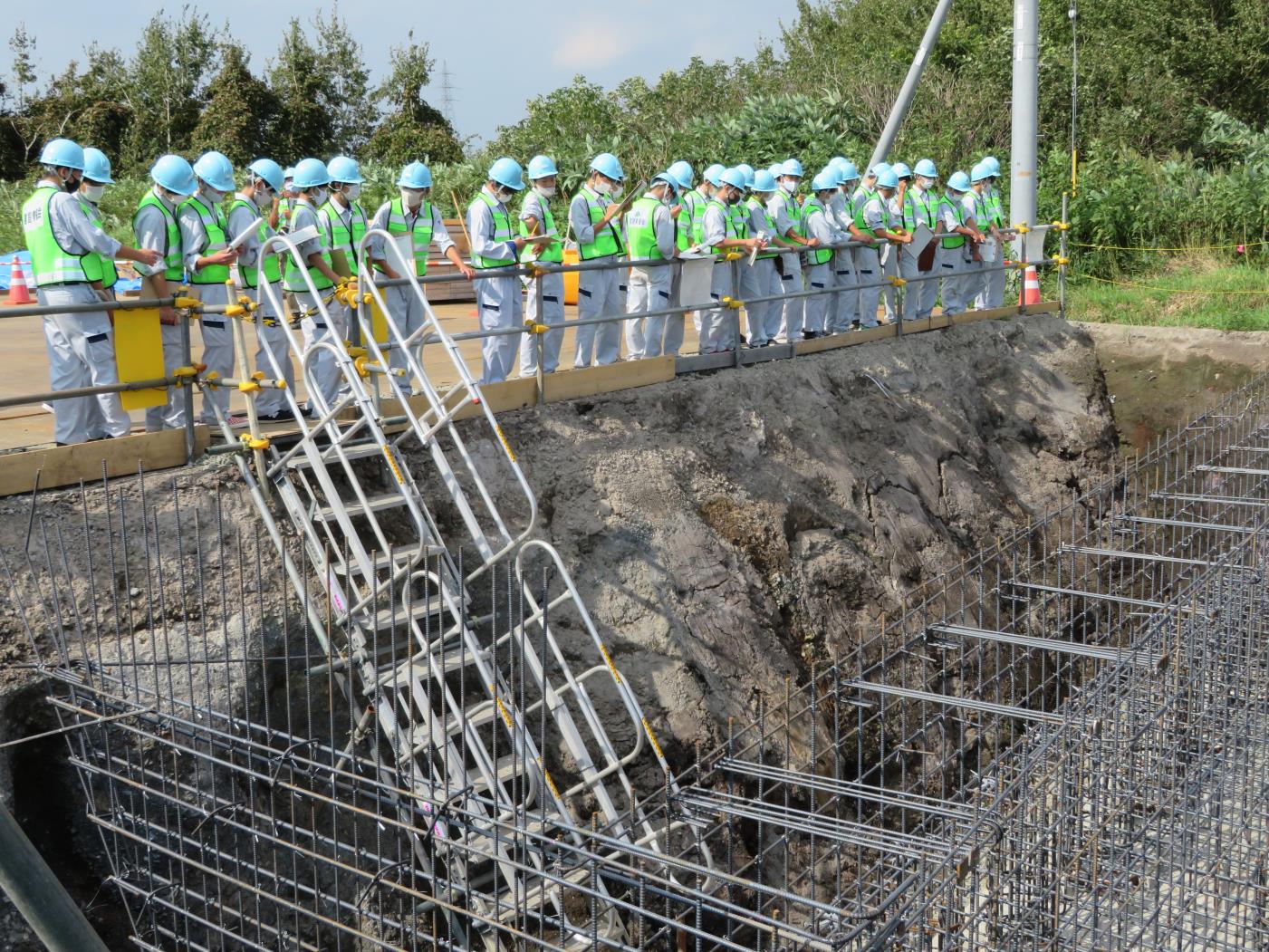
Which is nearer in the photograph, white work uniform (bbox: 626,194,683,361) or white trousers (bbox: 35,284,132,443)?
white trousers (bbox: 35,284,132,443)

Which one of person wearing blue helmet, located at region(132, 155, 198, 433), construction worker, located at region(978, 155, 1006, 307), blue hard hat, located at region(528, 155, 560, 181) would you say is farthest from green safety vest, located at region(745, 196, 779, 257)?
person wearing blue helmet, located at region(132, 155, 198, 433)

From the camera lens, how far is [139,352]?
6.80 metres

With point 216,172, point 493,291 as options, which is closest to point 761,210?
point 493,291

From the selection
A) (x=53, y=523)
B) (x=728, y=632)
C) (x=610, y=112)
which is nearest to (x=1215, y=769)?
(x=728, y=632)

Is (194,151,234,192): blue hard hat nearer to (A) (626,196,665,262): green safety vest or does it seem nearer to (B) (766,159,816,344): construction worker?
(A) (626,196,665,262): green safety vest

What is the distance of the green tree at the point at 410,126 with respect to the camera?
32.2m

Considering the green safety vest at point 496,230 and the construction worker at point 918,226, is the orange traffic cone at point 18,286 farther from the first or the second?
the construction worker at point 918,226

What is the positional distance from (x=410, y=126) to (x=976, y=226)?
22.8m

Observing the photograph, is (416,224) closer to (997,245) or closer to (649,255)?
(649,255)

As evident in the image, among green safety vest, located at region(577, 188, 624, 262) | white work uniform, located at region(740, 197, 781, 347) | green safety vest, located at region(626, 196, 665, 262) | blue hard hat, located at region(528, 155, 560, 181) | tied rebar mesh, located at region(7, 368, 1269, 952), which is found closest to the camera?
tied rebar mesh, located at region(7, 368, 1269, 952)

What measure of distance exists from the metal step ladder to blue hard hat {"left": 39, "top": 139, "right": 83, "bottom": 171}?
42.1 inches

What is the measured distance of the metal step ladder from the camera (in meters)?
5.84

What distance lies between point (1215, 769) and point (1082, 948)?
1.70 meters

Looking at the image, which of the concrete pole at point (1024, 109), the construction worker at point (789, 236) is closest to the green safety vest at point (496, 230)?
the construction worker at point (789, 236)
